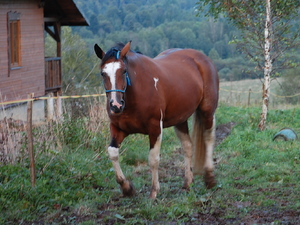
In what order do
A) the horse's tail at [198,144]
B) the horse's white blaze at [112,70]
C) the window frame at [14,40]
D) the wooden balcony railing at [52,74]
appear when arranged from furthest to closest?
the wooden balcony railing at [52,74], the window frame at [14,40], the horse's tail at [198,144], the horse's white blaze at [112,70]

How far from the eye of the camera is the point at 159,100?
5.89 m

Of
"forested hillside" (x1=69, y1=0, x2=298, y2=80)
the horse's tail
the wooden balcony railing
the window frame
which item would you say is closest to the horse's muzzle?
the horse's tail

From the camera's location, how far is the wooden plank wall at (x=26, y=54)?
15377mm

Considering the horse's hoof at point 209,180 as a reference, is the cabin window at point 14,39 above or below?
above

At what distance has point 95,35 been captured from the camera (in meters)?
57.3

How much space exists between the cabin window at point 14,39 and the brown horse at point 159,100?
10.0m

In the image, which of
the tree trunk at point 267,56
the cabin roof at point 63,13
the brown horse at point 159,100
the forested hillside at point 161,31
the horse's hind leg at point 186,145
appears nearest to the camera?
the brown horse at point 159,100

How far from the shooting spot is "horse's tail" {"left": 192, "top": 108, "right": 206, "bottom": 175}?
23.2 feet

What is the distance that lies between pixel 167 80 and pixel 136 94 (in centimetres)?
73

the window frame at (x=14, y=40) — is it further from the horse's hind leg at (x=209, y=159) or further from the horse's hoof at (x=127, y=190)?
the horse's hoof at (x=127, y=190)

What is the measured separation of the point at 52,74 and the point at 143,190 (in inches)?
546

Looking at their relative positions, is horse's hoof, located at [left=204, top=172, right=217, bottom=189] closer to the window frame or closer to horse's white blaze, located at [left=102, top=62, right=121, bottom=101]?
horse's white blaze, located at [left=102, top=62, right=121, bottom=101]

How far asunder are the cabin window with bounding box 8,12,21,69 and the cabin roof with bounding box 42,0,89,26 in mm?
→ 2194

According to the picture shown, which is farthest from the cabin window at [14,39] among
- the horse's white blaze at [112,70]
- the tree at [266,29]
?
the horse's white blaze at [112,70]
